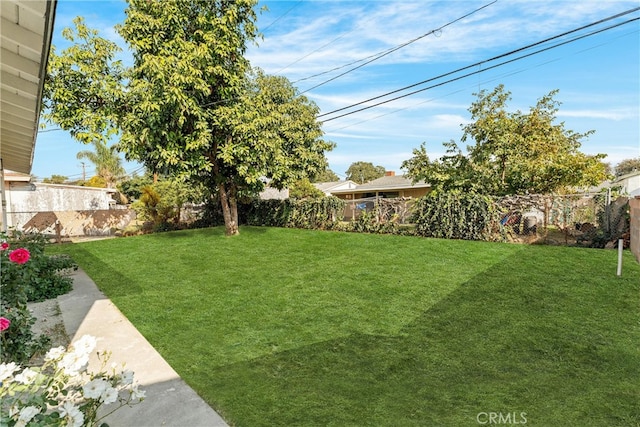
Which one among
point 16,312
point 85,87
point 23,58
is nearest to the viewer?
point 23,58

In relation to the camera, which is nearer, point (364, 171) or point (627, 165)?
point (627, 165)

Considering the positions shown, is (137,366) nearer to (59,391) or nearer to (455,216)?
(59,391)

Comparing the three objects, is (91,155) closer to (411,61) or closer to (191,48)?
(191,48)

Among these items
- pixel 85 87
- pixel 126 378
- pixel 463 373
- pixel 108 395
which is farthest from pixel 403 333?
pixel 85 87

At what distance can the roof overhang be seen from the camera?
6.63 feet

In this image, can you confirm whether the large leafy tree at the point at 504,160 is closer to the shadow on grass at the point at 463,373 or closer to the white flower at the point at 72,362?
the shadow on grass at the point at 463,373

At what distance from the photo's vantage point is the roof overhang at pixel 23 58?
6.63 ft

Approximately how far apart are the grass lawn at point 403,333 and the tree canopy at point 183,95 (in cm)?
358

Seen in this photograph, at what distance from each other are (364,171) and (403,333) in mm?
65113

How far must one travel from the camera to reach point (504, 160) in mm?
11906

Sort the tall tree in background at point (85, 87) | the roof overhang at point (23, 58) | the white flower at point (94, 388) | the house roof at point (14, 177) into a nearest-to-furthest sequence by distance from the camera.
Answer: the white flower at point (94, 388), the roof overhang at point (23, 58), the tall tree in background at point (85, 87), the house roof at point (14, 177)

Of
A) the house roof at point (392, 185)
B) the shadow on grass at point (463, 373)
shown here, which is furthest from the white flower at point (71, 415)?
the house roof at point (392, 185)

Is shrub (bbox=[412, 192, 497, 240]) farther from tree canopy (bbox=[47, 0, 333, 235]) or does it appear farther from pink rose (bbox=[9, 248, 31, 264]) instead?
pink rose (bbox=[9, 248, 31, 264])

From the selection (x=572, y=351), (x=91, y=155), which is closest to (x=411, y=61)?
(x=572, y=351)
